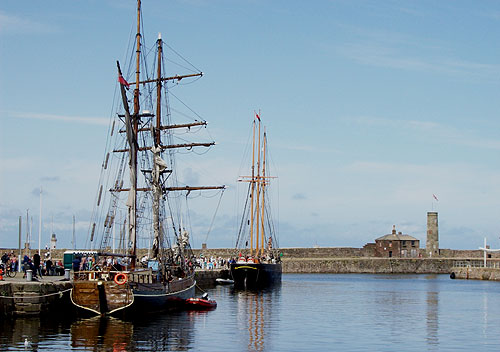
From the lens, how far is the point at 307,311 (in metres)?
42.8

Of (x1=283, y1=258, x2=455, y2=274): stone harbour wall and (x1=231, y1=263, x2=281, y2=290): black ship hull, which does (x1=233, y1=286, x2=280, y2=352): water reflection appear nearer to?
(x1=231, y1=263, x2=281, y2=290): black ship hull

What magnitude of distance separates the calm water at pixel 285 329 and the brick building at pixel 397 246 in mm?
60851

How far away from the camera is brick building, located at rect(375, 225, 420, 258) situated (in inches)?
4345

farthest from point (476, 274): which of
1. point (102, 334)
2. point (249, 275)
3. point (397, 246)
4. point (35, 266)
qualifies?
point (102, 334)

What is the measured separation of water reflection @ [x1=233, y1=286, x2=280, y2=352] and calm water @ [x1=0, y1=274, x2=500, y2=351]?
4 cm

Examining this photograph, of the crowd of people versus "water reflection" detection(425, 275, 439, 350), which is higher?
the crowd of people

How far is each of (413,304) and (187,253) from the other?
15477 millimetres

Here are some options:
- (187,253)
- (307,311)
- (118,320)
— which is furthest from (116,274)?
(187,253)

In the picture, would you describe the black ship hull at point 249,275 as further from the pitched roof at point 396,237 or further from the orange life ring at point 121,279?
the pitched roof at point 396,237

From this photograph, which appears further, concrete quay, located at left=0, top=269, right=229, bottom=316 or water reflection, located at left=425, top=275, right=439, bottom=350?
concrete quay, located at left=0, top=269, right=229, bottom=316

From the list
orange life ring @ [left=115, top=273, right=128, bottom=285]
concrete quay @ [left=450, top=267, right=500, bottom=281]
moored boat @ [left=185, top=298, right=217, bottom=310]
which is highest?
orange life ring @ [left=115, top=273, right=128, bottom=285]

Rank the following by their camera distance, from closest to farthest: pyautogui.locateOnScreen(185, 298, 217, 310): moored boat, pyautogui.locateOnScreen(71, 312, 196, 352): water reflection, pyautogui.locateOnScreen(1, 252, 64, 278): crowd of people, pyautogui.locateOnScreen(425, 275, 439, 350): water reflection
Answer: pyautogui.locateOnScreen(71, 312, 196, 352): water reflection, pyautogui.locateOnScreen(425, 275, 439, 350): water reflection, pyautogui.locateOnScreen(1, 252, 64, 278): crowd of people, pyautogui.locateOnScreen(185, 298, 217, 310): moored boat

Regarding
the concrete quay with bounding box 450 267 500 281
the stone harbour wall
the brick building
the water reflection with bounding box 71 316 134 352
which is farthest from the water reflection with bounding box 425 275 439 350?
the brick building

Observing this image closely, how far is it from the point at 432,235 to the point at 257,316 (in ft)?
238
